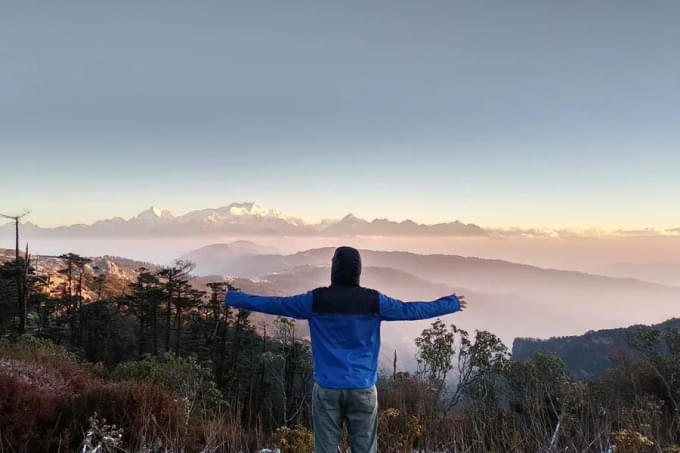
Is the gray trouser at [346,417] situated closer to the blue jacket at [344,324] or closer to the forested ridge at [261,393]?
the blue jacket at [344,324]

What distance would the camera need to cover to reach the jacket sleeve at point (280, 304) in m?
3.79

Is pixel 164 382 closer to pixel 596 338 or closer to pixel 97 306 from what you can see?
pixel 97 306

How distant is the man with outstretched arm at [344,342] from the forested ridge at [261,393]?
0.98 metres

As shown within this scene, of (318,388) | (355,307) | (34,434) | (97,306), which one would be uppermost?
(355,307)

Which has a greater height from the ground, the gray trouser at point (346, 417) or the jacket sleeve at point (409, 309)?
the jacket sleeve at point (409, 309)

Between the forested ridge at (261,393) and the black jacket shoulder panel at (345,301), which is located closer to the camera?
the black jacket shoulder panel at (345,301)

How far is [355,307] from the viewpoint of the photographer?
A: 12.3ft

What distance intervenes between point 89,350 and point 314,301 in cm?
4780

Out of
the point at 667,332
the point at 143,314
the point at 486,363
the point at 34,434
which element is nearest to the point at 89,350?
the point at 143,314

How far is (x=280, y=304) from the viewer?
12.8ft

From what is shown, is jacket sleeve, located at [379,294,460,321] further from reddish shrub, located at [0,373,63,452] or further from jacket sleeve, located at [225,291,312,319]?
reddish shrub, located at [0,373,63,452]

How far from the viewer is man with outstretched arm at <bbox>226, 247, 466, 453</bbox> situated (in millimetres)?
3646

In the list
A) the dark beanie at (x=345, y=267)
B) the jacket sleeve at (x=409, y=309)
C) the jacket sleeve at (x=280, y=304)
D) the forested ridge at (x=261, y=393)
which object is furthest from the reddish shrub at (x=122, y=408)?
the jacket sleeve at (x=409, y=309)

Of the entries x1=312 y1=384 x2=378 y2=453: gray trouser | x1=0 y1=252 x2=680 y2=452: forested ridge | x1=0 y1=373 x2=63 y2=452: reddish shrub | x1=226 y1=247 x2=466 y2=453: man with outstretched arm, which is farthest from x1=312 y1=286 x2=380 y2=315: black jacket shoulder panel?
x1=0 y1=373 x2=63 y2=452: reddish shrub
